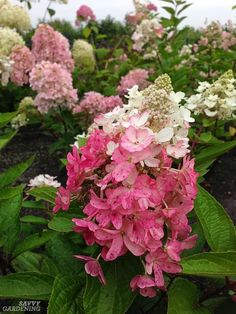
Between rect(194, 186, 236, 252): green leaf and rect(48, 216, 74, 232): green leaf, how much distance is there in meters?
0.32

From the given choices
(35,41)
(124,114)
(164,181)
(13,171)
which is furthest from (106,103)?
(164,181)

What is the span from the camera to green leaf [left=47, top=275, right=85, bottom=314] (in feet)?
3.71

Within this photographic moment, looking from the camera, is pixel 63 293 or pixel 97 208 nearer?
pixel 97 208

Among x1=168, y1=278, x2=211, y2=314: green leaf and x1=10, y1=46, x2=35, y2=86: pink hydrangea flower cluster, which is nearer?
x1=168, y1=278, x2=211, y2=314: green leaf

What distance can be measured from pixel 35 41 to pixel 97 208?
8.63 feet

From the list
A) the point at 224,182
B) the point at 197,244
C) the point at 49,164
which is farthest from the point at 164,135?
the point at 49,164

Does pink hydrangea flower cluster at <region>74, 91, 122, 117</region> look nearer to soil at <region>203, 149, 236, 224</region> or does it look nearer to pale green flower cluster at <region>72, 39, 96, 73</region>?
soil at <region>203, 149, 236, 224</region>

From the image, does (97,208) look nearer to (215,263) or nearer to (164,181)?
(164,181)

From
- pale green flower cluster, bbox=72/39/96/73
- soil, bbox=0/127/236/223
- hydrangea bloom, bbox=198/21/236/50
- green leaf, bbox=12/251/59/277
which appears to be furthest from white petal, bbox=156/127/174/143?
pale green flower cluster, bbox=72/39/96/73

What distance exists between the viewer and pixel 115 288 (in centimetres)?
111

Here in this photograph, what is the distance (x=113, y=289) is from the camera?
3.65ft

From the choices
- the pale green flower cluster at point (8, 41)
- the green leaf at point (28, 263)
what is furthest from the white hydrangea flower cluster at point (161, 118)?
the pale green flower cluster at point (8, 41)

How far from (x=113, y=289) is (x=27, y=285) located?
29 cm

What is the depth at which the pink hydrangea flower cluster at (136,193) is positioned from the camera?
990 mm
